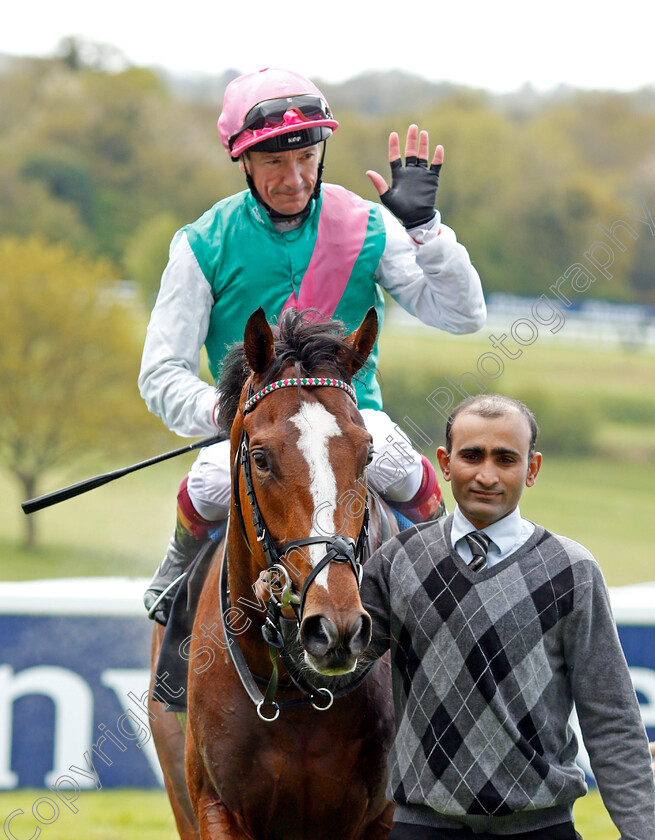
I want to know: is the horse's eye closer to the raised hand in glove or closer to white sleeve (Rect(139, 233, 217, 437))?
white sleeve (Rect(139, 233, 217, 437))

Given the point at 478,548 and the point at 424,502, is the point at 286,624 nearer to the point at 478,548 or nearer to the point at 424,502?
the point at 478,548

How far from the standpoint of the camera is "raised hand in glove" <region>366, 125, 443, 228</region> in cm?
288

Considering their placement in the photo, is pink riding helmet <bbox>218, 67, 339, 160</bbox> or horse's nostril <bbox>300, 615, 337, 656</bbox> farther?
pink riding helmet <bbox>218, 67, 339, 160</bbox>

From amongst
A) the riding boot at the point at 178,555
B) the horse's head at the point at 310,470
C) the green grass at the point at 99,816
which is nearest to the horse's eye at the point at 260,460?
the horse's head at the point at 310,470

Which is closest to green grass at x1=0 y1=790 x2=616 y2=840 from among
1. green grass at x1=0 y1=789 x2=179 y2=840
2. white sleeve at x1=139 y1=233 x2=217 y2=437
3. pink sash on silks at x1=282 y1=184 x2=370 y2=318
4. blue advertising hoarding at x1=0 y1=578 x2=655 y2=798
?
green grass at x1=0 y1=789 x2=179 y2=840

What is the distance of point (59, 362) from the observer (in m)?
16.5

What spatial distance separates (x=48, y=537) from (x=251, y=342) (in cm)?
1851

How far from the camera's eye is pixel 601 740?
6.91 ft

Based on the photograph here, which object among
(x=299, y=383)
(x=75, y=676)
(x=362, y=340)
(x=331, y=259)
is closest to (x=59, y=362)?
(x=75, y=676)

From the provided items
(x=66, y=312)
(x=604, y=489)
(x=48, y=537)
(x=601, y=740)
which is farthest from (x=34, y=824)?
(x=604, y=489)

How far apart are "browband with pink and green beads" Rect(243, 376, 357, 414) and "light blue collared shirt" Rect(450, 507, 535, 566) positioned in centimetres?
42

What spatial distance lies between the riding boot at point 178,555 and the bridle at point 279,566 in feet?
1.49

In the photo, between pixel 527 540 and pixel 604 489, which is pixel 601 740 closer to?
pixel 527 540

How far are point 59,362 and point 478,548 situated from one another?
15.1 metres
